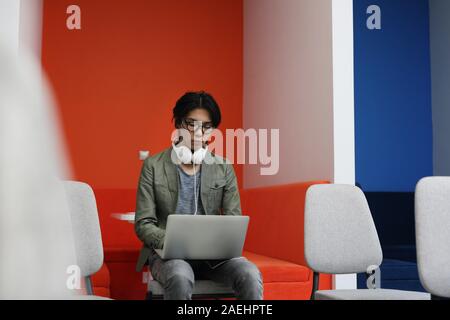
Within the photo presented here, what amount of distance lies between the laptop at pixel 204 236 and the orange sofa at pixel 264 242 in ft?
2.97

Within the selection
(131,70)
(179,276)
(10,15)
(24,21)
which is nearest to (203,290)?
(179,276)

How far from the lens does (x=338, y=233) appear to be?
2.12 m

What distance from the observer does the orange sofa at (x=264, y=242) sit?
9.11 ft

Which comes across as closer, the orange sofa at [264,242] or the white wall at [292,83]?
the orange sofa at [264,242]

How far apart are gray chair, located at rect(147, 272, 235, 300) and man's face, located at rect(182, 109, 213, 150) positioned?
2.10ft

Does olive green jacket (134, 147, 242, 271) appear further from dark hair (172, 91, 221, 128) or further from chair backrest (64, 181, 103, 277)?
chair backrest (64, 181, 103, 277)

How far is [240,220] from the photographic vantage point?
1.81 meters

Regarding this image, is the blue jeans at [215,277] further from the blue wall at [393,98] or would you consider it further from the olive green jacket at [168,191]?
the blue wall at [393,98]

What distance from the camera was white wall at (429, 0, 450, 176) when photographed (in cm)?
476

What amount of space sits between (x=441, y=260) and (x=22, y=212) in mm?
1440

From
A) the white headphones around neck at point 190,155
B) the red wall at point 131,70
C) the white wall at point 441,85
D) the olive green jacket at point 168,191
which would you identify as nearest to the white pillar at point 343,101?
the olive green jacket at point 168,191

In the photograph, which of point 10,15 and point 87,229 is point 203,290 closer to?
point 87,229
